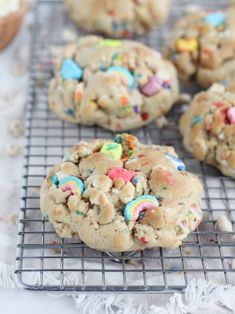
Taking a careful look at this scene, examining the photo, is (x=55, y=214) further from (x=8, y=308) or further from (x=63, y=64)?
(x=63, y=64)

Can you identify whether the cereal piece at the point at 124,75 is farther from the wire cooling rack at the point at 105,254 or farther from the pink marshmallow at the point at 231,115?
the pink marshmallow at the point at 231,115

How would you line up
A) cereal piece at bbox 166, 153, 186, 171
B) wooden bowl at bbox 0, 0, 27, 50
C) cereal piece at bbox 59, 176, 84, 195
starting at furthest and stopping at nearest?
wooden bowl at bbox 0, 0, 27, 50
cereal piece at bbox 166, 153, 186, 171
cereal piece at bbox 59, 176, 84, 195

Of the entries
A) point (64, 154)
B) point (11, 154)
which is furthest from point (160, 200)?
point (11, 154)

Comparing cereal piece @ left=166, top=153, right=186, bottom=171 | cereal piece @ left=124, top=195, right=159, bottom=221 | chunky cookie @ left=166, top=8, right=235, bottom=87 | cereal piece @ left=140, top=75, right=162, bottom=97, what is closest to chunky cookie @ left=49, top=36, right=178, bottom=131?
cereal piece @ left=140, top=75, right=162, bottom=97

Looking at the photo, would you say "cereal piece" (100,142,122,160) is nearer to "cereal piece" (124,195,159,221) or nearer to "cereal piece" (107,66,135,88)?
"cereal piece" (124,195,159,221)

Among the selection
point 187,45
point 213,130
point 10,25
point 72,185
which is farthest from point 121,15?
point 72,185

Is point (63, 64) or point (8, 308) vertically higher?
point (63, 64)
